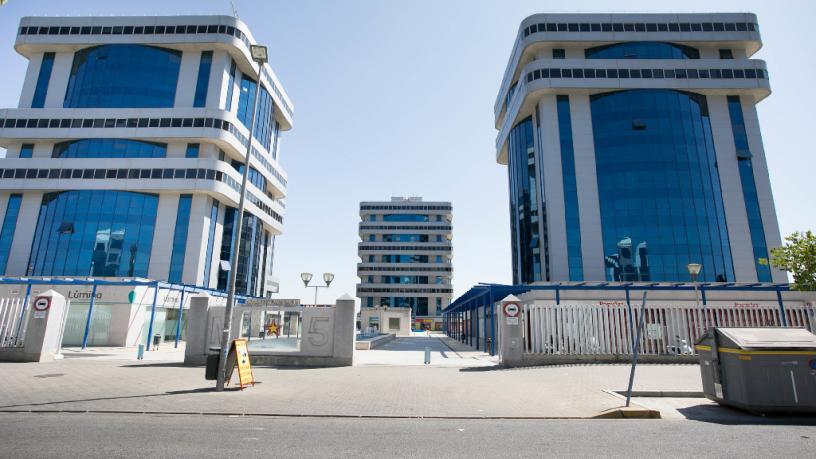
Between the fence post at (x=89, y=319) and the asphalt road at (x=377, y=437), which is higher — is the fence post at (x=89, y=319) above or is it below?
above

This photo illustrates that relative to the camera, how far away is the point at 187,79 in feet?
178

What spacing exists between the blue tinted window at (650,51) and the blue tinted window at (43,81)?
73.4 metres

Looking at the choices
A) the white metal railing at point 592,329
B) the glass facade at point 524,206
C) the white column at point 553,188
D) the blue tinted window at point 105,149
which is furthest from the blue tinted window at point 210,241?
the white metal railing at point 592,329

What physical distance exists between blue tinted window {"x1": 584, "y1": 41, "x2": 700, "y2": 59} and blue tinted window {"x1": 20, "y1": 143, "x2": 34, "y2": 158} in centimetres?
7406

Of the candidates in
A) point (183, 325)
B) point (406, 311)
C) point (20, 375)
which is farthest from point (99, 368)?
point (406, 311)

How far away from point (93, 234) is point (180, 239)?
951 centimetres

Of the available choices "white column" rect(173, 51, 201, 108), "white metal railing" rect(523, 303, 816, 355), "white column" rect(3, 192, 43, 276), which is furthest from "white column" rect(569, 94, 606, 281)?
"white column" rect(3, 192, 43, 276)

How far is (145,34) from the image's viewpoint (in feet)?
181

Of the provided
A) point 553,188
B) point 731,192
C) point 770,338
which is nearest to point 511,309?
point 770,338

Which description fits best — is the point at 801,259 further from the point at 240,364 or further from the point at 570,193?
the point at 240,364

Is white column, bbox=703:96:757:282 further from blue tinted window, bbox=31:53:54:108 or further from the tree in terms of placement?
blue tinted window, bbox=31:53:54:108

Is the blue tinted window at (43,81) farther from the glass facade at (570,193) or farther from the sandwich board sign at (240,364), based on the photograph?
the glass facade at (570,193)

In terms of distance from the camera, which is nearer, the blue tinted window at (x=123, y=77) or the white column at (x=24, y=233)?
the white column at (x=24, y=233)

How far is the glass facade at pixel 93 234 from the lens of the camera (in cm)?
4753
